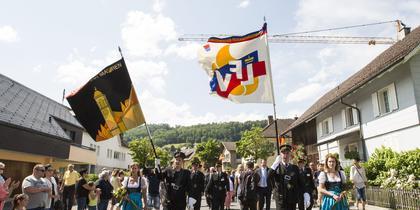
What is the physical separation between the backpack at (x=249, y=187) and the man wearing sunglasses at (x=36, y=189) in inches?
252

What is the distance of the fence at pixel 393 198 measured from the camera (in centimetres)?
1095

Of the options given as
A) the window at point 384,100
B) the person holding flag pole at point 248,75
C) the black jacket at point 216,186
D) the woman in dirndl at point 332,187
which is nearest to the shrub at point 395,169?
the window at point 384,100

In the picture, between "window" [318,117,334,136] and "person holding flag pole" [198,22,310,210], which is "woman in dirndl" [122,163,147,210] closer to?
"person holding flag pole" [198,22,310,210]

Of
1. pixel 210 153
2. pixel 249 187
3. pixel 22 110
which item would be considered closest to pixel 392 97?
pixel 249 187

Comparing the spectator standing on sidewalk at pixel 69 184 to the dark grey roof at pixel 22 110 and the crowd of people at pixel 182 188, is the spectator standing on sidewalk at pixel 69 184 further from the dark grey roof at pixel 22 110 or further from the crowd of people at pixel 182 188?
the dark grey roof at pixel 22 110

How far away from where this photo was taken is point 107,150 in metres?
53.3

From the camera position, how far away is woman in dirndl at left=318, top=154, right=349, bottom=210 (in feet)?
21.7

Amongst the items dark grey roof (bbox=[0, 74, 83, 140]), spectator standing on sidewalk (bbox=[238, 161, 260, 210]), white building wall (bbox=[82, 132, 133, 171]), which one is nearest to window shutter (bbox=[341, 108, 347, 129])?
spectator standing on sidewalk (bbox=[238, 161, 260, 210])

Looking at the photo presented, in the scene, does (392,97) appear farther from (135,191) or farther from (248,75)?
(135,191)

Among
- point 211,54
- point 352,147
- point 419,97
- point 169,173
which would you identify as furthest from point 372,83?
point 169,173

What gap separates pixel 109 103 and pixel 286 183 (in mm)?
4143

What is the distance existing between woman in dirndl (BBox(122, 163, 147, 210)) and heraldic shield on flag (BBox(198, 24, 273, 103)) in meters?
2.86

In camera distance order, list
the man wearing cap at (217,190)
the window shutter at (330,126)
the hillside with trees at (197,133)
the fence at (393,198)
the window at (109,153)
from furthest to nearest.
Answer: the hillside with trees at (197,133) < the window at (109,153) < the window shutter at (330,126) < the man wearing cap at (217,190) < the fence at (393,198)

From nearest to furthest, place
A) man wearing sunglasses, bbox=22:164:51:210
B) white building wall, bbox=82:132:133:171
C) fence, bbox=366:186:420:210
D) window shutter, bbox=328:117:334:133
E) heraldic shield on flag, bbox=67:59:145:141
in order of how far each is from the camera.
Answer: heraldic shield on flag, bbox=67:59:145:141, man wearing sunglasses, bbox=22:164:51:210, fence, bbox=366:186:420:210, window shutter, bbox=328:117:334:133, white building wall, bbox=82:132:133:171
